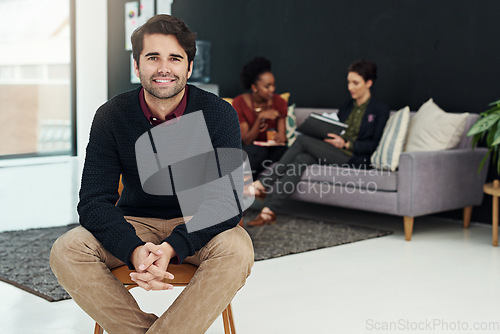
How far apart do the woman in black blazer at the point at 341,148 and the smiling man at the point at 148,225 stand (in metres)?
2.52

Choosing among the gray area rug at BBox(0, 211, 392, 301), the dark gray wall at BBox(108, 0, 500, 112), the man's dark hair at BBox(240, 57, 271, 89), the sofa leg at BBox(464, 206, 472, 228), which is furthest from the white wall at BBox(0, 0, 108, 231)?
the sofa leg at BBox(464, 206, 472, 228)

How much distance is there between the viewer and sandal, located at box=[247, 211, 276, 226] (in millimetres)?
4496

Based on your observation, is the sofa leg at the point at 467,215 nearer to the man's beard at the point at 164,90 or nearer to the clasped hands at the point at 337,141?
the clasped hands at the point at 337,141

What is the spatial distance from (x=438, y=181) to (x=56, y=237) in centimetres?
257

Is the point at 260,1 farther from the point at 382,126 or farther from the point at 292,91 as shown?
the point at 382,126

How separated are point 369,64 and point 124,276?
11.0 feet

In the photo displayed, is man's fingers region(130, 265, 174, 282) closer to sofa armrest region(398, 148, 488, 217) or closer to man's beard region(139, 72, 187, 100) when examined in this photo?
man's beard region(139, 72, 187, 100)

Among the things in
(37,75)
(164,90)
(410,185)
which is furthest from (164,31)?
(37,75)

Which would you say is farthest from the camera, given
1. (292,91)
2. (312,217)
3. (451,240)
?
(292,91)

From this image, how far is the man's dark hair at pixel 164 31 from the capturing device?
2.02m

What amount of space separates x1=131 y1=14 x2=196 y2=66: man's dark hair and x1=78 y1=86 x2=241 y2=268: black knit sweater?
0.50ft

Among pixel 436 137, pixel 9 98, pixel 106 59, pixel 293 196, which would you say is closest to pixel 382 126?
pixel 436 137

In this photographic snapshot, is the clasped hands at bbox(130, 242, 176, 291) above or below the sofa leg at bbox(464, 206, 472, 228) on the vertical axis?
above

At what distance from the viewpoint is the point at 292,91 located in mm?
6199
